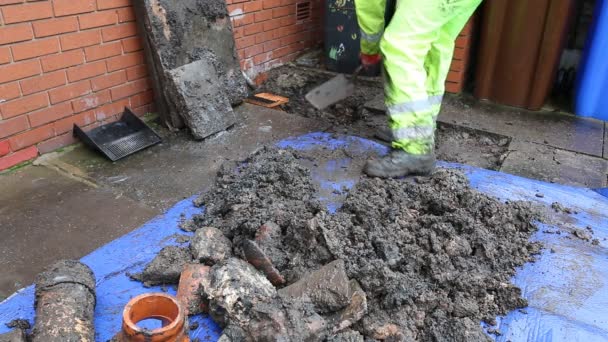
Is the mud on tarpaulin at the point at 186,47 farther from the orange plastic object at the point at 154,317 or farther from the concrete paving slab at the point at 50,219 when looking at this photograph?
the orange plastic object at the point at 154,317

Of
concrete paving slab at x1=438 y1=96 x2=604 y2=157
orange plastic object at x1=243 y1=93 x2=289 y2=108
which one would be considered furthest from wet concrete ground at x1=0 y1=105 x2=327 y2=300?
concrete paving slab at x1=438 y1=96 x2=604 y2=157

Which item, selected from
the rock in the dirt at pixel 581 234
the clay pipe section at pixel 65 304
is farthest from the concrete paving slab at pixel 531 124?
the clay pipe section at pixel 65 304

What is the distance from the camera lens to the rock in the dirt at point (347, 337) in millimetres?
1626

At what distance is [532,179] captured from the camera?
282 cm

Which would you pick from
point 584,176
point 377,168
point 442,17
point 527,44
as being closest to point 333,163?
point 377,168

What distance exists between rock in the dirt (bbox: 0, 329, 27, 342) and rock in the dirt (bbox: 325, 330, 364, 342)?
3.40ft

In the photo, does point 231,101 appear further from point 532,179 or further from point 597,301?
point 597,301

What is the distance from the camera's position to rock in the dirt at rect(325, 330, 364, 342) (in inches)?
64.0

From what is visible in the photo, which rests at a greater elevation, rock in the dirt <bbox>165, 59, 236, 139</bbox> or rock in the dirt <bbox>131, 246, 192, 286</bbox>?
rock in the dirt <bbox>165, 59, 236, 139</bbox>

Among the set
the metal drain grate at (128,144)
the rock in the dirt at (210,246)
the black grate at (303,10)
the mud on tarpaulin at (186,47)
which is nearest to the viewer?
the rock in the dirt at (210,246)

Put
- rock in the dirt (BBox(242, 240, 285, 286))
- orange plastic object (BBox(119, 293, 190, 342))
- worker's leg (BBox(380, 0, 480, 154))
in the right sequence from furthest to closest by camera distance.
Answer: worker's leg (BBox(380, 0, 480, 154))
rock in the dirt (BBox(242, 240, 285, 286))
orange plastic object (BBox(119, 293, 190, 342))

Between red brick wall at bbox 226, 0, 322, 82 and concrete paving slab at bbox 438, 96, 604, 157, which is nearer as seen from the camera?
concrete paving slab at bbox 438, 96, 604, 157

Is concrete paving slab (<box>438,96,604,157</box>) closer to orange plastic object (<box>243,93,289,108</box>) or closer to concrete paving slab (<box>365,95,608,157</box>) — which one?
concrete paving slab (<box>365,95,608,157</box>)

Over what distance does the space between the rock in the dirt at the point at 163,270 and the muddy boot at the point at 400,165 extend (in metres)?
1.24
